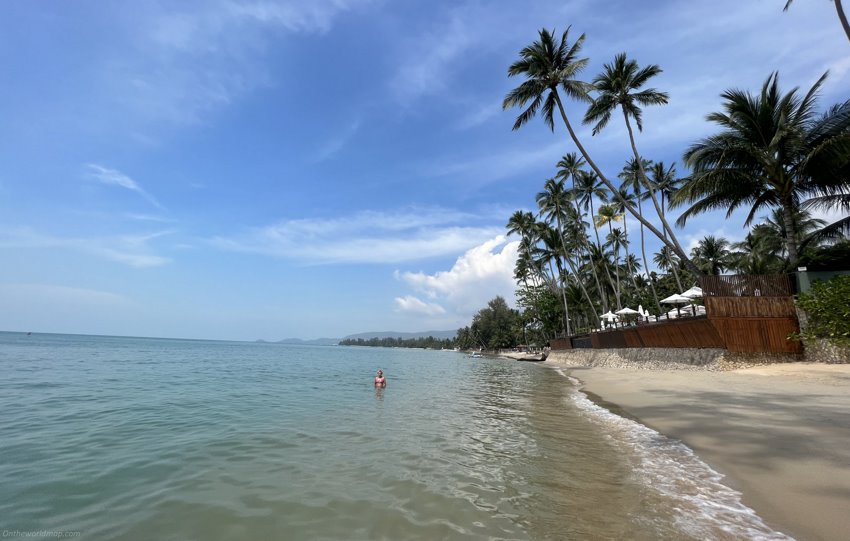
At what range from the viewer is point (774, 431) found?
7035 mm

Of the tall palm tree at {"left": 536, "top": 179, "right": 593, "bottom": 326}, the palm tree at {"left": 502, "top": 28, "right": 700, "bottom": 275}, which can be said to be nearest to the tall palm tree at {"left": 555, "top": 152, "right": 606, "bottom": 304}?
the tall palm tree at {"left": 536, "top": 179, "right": 593, "bottom": 326}

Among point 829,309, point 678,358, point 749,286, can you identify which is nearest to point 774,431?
point 829,309

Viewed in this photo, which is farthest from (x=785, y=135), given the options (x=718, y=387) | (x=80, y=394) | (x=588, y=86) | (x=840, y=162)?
(x=80, y=394)

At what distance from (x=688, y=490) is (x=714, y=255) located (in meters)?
55.9

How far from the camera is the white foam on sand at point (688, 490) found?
3.96 m

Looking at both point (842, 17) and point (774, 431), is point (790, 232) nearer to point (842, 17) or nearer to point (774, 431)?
point (842, 17)

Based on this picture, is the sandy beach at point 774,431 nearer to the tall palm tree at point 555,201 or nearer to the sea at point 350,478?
the sea at point 350,478

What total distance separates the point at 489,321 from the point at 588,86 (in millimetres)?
99439

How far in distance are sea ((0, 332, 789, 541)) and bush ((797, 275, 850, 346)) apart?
1091 cm

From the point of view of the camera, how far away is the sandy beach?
167 inches

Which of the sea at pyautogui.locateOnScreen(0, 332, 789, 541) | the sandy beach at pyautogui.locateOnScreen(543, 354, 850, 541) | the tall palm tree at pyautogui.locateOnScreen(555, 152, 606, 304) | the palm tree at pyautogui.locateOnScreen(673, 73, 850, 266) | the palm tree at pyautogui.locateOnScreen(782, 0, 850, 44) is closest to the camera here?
the sea at pyautogui.locateOnScreen(0, 332, 789, 541)

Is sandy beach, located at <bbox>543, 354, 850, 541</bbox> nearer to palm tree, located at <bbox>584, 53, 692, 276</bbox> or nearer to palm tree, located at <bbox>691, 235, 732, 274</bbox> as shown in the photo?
palm tree, located at <bbox>584, 53, 692, 276</bbox>

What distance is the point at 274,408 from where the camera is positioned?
38.3 ft

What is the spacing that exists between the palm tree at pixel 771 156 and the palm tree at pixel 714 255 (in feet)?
106
